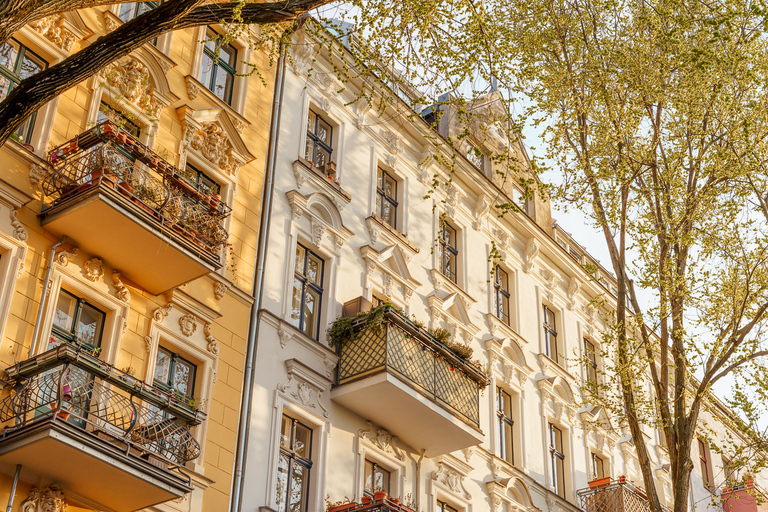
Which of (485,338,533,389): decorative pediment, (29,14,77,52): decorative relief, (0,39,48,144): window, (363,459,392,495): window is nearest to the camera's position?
(0,39,48,144): window

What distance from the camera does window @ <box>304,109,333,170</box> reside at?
64.8ft

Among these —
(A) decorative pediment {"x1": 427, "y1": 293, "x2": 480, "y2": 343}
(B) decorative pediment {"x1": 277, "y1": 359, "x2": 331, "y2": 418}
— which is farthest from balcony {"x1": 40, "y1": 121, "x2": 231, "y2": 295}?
(A) decorative pediment {"x1": 427, "y1": 293, "x2": 480, "y2": 343}

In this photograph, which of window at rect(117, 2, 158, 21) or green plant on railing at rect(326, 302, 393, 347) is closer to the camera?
window at rect(117, 2, 158, 21)

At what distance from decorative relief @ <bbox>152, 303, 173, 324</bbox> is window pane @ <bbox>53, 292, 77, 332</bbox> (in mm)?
1279

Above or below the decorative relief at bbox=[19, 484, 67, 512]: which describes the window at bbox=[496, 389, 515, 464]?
above

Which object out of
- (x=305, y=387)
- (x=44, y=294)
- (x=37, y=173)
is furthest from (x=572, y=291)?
(x=44, y=294)

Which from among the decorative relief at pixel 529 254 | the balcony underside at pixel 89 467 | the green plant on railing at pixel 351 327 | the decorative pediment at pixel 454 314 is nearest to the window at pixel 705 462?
the decorative relief at pixel 529 254

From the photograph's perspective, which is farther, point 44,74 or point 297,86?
point 297,86

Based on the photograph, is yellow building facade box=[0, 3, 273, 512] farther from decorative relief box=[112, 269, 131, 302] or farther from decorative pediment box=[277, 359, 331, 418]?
→ decorative pediment box=[277, 359, 331, 418]

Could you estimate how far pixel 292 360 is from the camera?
16.6 meters

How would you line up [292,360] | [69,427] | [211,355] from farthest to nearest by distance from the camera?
[292,360] → [211,355] → [69,427]

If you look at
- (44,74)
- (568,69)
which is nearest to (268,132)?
(568,69)

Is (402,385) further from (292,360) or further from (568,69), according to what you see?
(568,69)

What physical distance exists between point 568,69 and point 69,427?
12.2 meters
